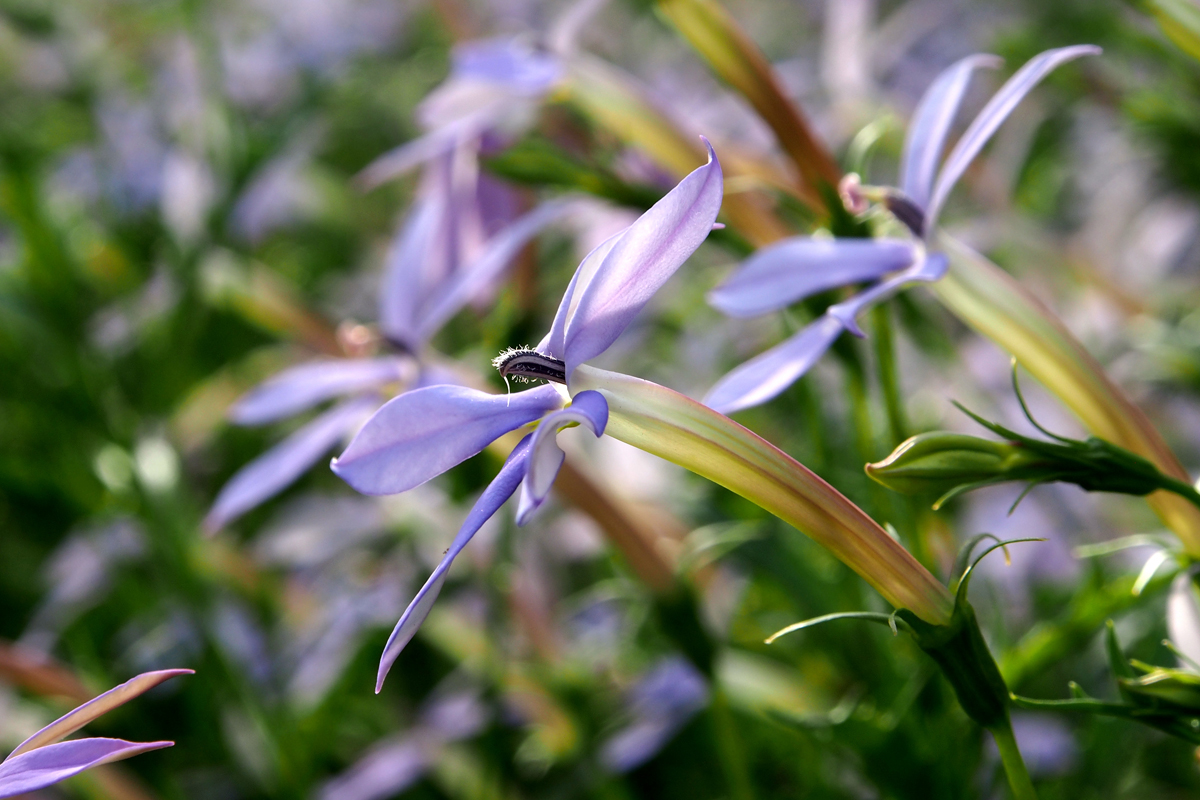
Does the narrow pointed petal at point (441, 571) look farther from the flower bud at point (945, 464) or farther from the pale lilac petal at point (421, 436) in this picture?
the flower bud at point (945, 464)

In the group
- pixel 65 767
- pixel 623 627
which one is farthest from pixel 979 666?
pixel 623 627

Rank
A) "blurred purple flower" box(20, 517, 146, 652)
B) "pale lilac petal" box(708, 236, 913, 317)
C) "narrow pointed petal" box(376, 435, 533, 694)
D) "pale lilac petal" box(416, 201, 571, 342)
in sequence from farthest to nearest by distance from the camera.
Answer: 1. "blurred purple flower" box(20, 517, 146, 652)
2. "pale lilac petal" box(416, 201, 571, 342)
3. "pale lilac petal" box(708, 236, 913, 317)
4. "narrow pointed petal" box(376, 435, 533, 694)

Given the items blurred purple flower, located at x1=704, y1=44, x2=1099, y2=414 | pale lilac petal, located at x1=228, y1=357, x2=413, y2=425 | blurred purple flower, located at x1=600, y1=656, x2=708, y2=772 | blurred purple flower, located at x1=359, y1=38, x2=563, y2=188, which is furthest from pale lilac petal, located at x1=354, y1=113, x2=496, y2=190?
blurred purple flower, located at x1=600, y1=656, x2=708, y2=772

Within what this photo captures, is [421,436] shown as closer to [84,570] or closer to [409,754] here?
[409,754]

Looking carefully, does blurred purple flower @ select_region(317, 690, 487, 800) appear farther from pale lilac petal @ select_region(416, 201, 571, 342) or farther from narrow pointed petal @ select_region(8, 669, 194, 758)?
narrow pointed petal @ select_region(8, 669, 194, 758)

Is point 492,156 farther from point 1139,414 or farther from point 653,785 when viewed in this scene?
point 653,785

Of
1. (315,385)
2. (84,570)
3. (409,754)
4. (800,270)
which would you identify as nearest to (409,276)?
(315,385)
